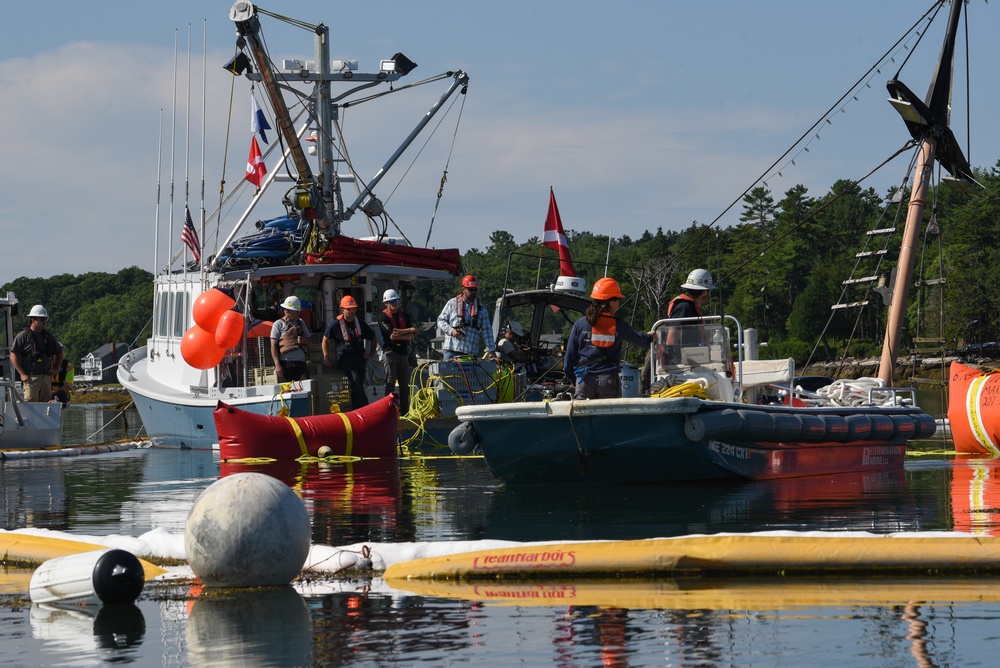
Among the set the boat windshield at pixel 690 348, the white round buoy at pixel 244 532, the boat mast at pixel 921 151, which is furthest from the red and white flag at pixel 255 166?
the white round buoy at pixel 244 532

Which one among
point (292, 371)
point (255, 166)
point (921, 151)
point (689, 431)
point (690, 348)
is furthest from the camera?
point (255, 166)

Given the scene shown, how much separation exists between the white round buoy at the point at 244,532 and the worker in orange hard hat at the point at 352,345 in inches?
442

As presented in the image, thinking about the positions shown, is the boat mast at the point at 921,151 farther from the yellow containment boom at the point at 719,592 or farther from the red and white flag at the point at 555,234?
the yellow containment boom at the point at 719,592

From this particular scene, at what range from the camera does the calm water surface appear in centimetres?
641

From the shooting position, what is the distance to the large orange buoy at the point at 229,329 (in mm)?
20172

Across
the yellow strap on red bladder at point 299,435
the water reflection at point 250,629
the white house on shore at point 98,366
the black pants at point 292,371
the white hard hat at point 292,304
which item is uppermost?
the white house on shore at point 98,366

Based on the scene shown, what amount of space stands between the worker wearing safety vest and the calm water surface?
155 centimetres

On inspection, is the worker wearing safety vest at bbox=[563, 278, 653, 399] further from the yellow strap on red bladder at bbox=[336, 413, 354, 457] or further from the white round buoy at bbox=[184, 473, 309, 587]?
the white round buoy at bbox=[184, 473, 309, 587]

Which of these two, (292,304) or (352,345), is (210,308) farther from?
(352,345)

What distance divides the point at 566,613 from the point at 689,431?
540 cm

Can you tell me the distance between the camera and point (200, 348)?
20.5 meters

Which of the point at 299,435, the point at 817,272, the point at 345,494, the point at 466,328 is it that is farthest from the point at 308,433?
the point at 817,272

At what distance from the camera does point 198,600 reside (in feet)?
26.1


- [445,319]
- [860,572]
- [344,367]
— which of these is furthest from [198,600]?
[445,319]
